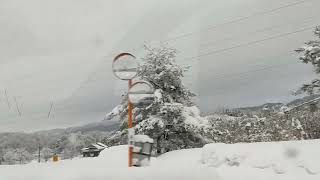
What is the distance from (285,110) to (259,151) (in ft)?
44.1

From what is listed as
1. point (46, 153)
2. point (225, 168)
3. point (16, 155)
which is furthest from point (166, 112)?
point (225, 168)

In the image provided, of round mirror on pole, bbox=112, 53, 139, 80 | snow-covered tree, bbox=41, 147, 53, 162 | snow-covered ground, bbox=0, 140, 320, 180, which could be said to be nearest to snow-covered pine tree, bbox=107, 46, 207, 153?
snow-covered tree, bbox=41, 147, 53, 162

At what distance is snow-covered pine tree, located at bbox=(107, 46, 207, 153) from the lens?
1945 cm

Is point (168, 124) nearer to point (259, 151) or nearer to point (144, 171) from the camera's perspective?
point (259, 151)

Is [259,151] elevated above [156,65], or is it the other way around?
[156,65]

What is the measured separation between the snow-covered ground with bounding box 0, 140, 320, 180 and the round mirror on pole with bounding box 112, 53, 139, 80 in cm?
167

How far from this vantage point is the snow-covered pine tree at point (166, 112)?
19453 millimetres

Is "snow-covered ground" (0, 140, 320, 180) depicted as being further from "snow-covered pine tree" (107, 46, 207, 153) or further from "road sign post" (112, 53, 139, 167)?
"snow-covered pine tree" (107, 46, 207, 153)

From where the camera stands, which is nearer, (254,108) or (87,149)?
(87,149)

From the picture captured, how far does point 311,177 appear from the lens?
8781 mm

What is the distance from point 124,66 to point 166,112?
11.1 metres

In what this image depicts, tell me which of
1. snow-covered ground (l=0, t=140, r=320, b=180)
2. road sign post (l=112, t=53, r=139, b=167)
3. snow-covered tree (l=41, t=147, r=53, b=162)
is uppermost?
road sign post (l=112, t=53, r=139, b=167)

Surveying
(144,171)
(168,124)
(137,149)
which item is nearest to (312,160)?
(137,149)

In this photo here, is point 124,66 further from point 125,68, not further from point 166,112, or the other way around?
point 166,112
